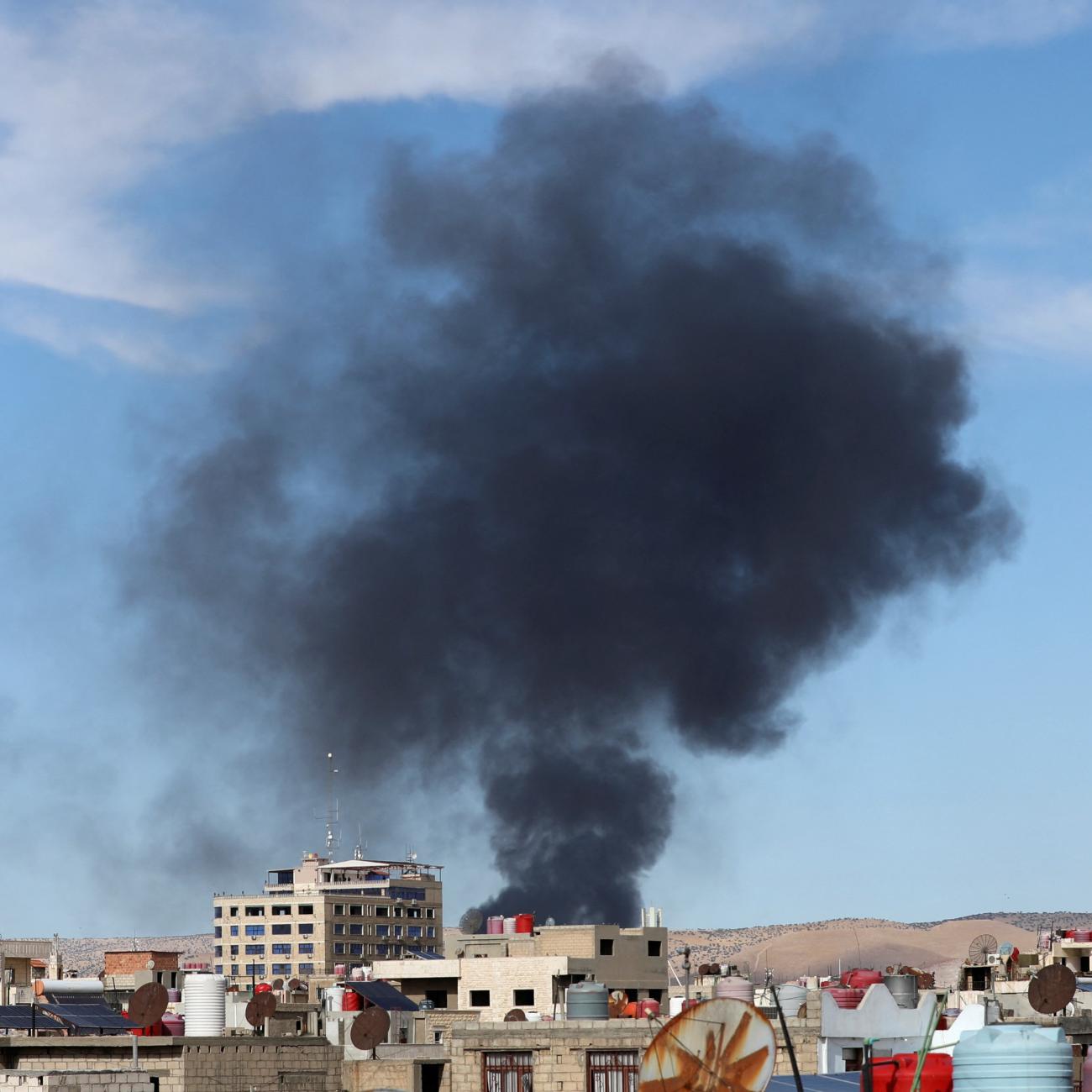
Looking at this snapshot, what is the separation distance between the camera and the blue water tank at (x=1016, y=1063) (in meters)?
24.8

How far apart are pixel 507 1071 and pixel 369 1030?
34.0ft

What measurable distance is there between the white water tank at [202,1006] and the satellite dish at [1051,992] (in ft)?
80.6

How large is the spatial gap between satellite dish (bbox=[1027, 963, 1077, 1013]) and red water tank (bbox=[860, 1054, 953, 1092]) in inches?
1460

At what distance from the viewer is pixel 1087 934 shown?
122375mm

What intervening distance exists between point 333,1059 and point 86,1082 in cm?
1389

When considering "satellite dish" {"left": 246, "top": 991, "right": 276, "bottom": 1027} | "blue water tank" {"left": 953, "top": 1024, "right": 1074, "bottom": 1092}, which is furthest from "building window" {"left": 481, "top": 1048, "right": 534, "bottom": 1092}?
"blue water tank" {"left": 953, "top": 1024, "right": 1074, "bottom": 1092}

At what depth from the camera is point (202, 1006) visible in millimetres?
64750

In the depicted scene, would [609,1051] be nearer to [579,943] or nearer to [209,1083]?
[209,1083]

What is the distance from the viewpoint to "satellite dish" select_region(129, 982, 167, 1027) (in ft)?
187

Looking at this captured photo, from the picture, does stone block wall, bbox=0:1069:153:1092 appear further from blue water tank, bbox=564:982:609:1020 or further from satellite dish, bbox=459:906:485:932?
satellite dish, bbox=459:906:485:932

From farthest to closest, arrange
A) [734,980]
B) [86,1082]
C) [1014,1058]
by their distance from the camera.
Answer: [734,980] → [86,1082] → [1014,1058]

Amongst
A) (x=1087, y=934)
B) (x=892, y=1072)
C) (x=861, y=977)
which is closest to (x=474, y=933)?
(x=1087, y=934)

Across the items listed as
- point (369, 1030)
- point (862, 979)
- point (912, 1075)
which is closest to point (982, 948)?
point (862, 979)

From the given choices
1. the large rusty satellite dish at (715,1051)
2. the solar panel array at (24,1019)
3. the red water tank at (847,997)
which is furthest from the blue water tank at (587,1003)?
the large rusty satellite dish at (715,1051)
